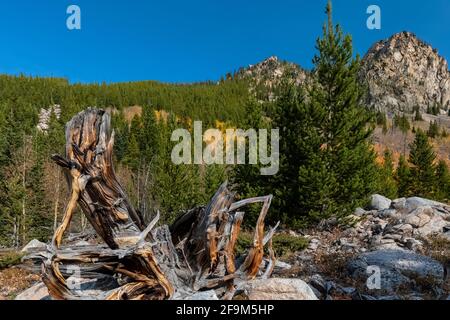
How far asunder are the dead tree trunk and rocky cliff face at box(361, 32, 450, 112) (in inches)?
7219

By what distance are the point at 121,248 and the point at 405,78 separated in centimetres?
20855

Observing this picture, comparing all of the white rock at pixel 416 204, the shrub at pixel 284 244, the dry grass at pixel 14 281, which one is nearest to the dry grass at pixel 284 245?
the shrub at pixel 284 244

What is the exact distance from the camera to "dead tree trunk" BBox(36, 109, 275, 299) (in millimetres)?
6055

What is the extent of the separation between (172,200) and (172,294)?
27.1 meters

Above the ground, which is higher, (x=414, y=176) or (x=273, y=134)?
(x=273, y=134)

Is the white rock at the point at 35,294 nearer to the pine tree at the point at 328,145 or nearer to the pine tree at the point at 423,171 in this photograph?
the pine tree at the point at 328,145

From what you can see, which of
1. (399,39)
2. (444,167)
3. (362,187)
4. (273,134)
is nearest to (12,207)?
(273,134)

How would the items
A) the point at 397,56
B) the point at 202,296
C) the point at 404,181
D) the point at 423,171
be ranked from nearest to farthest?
the point at 202,296
the point at 423,171
the point at 404,181
the point at 397,56

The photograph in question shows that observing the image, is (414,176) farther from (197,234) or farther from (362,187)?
(197,234)

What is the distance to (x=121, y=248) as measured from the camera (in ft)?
21.6

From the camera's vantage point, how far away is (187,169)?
36000mm

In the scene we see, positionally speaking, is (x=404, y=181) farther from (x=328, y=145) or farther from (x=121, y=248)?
(x=121, y=248)

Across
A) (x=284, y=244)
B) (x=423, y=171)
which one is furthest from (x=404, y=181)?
(x=284, y=244)

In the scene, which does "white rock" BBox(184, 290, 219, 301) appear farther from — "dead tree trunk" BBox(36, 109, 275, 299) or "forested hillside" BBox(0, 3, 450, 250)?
"forested hillside" BBox(0, 3, 450, 250)
